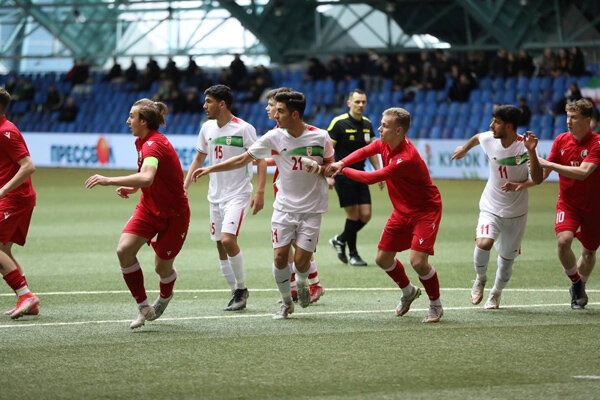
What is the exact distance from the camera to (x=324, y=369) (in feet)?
23.0

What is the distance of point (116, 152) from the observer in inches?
1217

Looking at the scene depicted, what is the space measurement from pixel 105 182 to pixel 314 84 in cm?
2466

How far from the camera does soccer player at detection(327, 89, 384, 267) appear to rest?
1333 cm

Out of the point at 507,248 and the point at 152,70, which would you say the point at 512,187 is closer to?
the point at 507,248

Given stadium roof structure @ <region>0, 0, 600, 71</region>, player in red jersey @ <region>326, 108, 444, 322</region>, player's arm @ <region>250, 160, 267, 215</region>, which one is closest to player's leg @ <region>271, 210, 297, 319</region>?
player's arm @ <region>250, 160, 267, 215</region>

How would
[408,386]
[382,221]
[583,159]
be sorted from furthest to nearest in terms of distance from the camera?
[382,221] < [583,159] < [408,386]

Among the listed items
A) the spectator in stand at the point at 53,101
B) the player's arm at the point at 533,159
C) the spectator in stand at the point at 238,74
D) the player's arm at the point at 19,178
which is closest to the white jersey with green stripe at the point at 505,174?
the player's arm at the point at 533,159

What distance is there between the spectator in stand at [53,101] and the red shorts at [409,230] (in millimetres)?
28546

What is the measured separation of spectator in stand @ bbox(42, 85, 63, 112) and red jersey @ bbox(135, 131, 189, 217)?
93.1 ft

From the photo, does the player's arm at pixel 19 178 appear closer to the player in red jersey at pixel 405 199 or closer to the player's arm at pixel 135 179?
the player's arm at pixel 135 179

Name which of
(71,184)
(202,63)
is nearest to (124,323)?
(71,184)

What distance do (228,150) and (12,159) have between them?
6.57 ft

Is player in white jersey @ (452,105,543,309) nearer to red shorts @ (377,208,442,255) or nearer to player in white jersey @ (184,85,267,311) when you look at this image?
red shorts @ (377,208,442,255)

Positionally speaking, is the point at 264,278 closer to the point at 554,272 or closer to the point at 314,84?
the point at 554,272
